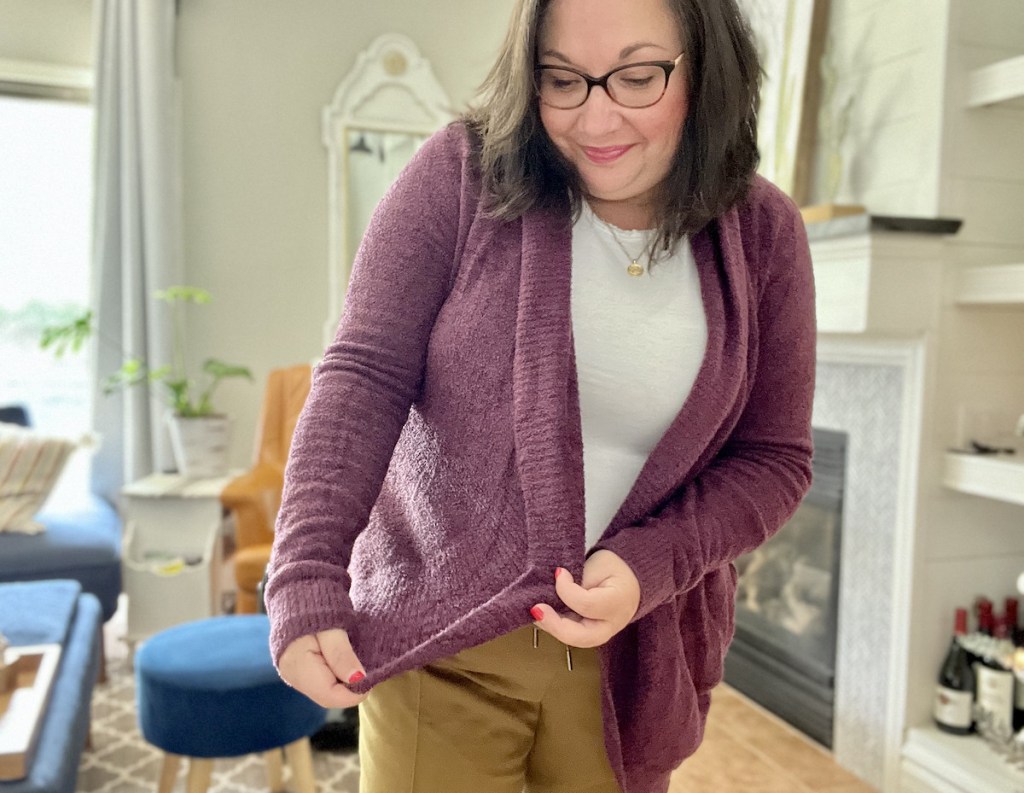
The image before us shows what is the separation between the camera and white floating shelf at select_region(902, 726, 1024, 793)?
1.93 meters

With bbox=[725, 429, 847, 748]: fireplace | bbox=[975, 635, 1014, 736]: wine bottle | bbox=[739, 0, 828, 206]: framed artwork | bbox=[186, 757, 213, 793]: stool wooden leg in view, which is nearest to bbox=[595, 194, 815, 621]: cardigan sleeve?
bbox=[186, 757, 213, 793]: stool wooden leg

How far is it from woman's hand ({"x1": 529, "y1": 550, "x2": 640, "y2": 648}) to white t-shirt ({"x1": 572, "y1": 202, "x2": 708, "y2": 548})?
0.09m

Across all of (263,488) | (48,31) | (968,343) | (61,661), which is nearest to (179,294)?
(263,488)

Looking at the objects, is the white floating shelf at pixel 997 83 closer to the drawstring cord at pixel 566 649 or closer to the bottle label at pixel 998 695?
the bottle label at pixel 998 695

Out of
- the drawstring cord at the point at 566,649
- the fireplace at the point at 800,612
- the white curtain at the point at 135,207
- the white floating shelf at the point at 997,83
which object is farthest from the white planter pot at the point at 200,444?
the drawstring cord at the point at 566,649

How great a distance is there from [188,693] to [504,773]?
1.14m

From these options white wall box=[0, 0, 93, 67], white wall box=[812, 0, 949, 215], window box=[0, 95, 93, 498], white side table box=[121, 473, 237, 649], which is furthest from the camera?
window box=[0, 95, 93, 498]

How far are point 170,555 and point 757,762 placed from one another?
2030 millimetres

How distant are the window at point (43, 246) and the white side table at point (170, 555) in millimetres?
753

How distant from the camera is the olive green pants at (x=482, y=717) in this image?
82 cm

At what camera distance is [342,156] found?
376cm

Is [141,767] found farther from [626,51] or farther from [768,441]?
[626,51]

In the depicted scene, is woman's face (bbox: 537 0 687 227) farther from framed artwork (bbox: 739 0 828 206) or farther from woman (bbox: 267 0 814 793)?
framed artwork (bbox: 739 0 828 206)

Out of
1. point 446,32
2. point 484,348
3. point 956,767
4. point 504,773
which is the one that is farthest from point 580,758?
point 446,32
